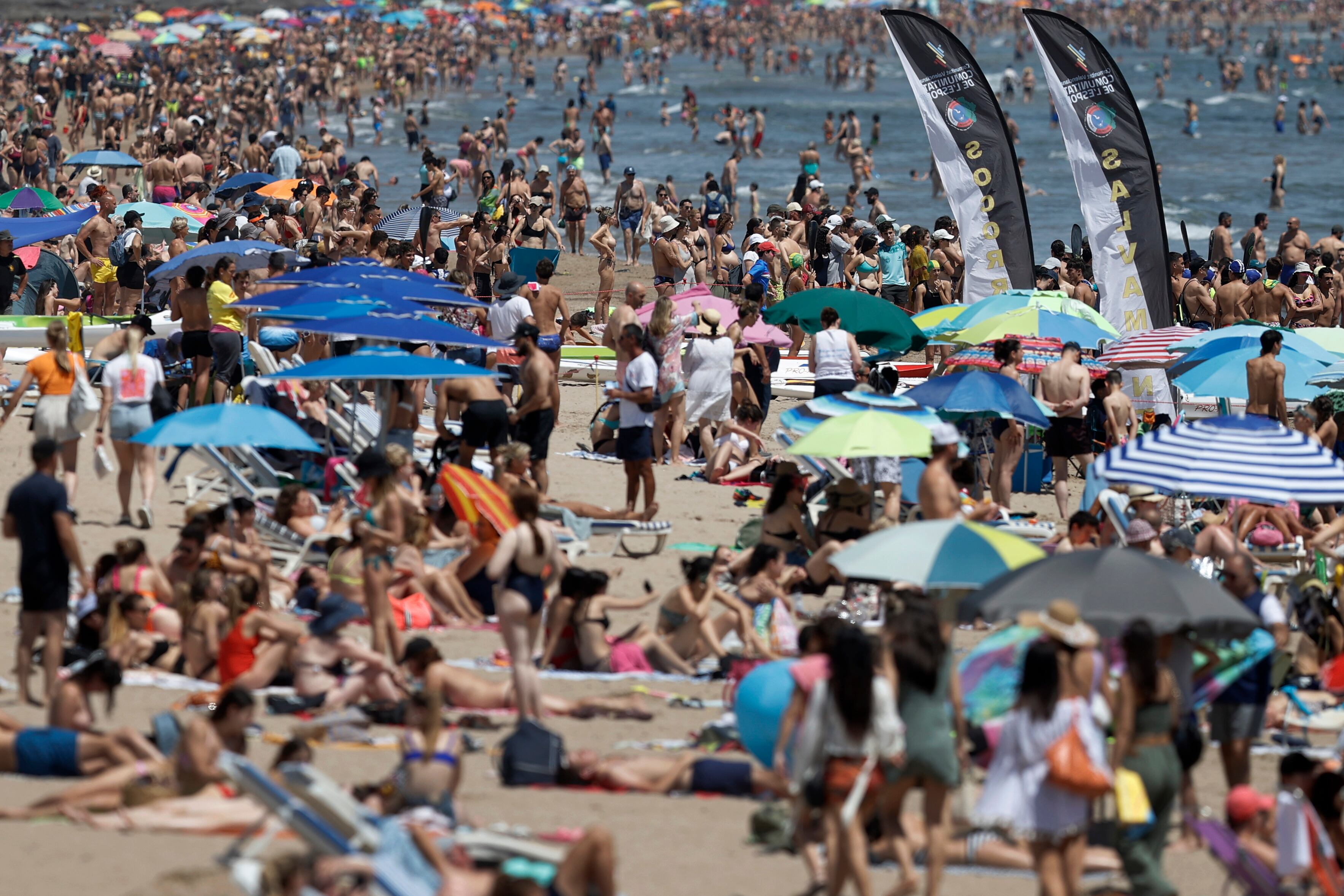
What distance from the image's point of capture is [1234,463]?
8.31 meters

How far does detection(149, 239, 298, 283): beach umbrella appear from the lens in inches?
531

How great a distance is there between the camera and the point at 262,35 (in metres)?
49.3

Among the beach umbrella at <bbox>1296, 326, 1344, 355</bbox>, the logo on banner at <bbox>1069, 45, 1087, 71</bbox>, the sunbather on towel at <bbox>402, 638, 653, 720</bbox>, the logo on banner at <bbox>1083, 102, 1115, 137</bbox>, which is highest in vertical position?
the logo on banner at <bbox>1069, 45, 1087, 71</bbox>

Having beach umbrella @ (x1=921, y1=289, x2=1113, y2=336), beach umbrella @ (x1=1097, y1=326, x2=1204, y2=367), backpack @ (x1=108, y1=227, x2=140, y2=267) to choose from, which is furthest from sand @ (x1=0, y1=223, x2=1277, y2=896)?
backpack @ (x1=108, y1=227, x2=140, y2=267)

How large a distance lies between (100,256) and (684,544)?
8.47 meters

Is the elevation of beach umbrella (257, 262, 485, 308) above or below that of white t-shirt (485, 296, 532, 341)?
above

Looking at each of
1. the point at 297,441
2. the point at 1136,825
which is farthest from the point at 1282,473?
the point at 297,441

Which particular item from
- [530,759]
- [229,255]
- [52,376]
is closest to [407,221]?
[229,255]

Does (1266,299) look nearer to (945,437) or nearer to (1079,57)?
(1079,57)

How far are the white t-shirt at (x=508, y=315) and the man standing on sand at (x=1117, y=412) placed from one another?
4.16 metres

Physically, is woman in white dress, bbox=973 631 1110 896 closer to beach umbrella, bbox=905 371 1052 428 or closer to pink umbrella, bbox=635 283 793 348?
beach umbrella, bbox=905 371 1052 428

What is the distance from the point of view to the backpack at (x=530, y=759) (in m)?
6.46

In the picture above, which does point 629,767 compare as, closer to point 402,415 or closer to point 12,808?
point 12,808

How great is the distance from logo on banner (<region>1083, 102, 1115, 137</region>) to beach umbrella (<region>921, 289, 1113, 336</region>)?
7.26ft
